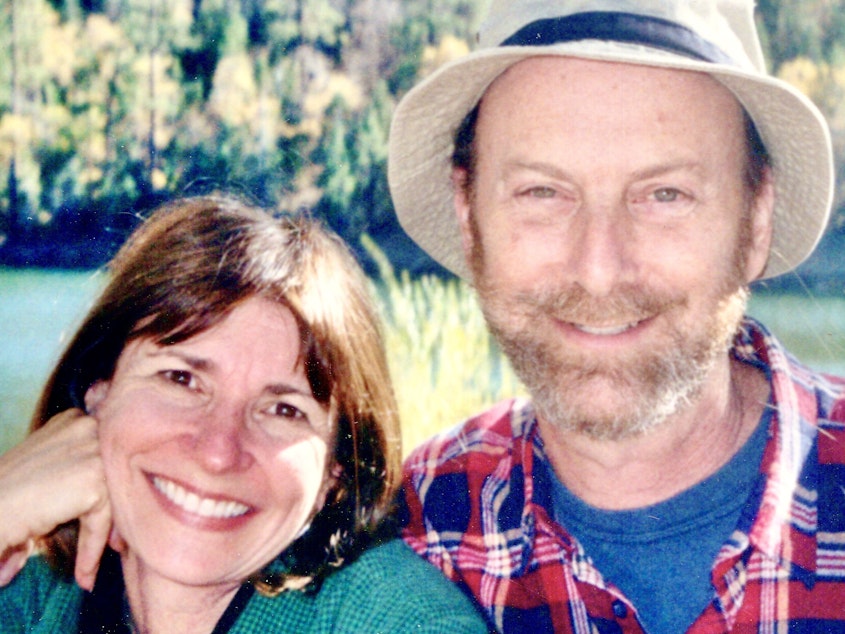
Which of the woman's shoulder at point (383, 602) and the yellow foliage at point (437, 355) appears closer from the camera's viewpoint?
the woman's shoulder at point (383, 602)

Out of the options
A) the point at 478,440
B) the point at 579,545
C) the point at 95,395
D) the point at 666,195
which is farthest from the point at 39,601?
the point at 666,195

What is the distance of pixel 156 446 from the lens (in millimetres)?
1399

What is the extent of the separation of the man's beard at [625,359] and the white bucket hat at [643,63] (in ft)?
0.85

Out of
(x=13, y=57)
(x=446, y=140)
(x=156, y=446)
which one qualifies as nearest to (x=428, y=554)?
(x=156, y=446)

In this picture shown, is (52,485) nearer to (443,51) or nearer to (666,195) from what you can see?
(666,195)

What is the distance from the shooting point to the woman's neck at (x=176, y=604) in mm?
1565

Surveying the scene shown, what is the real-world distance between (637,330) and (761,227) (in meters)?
0.37

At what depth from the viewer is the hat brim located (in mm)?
1420

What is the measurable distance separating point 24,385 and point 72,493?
25.8 inches

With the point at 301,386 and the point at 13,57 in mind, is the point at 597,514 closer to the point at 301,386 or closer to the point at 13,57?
the point at 301,386

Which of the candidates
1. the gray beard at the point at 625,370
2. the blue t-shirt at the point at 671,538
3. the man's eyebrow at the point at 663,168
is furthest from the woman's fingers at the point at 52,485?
the man's eyebrow at the point at 663,168

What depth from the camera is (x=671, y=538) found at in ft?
5.21

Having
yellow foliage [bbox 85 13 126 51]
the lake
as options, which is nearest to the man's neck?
the lake

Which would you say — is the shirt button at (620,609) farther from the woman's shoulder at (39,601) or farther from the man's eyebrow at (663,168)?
the woman's shoulder at (39,601)
